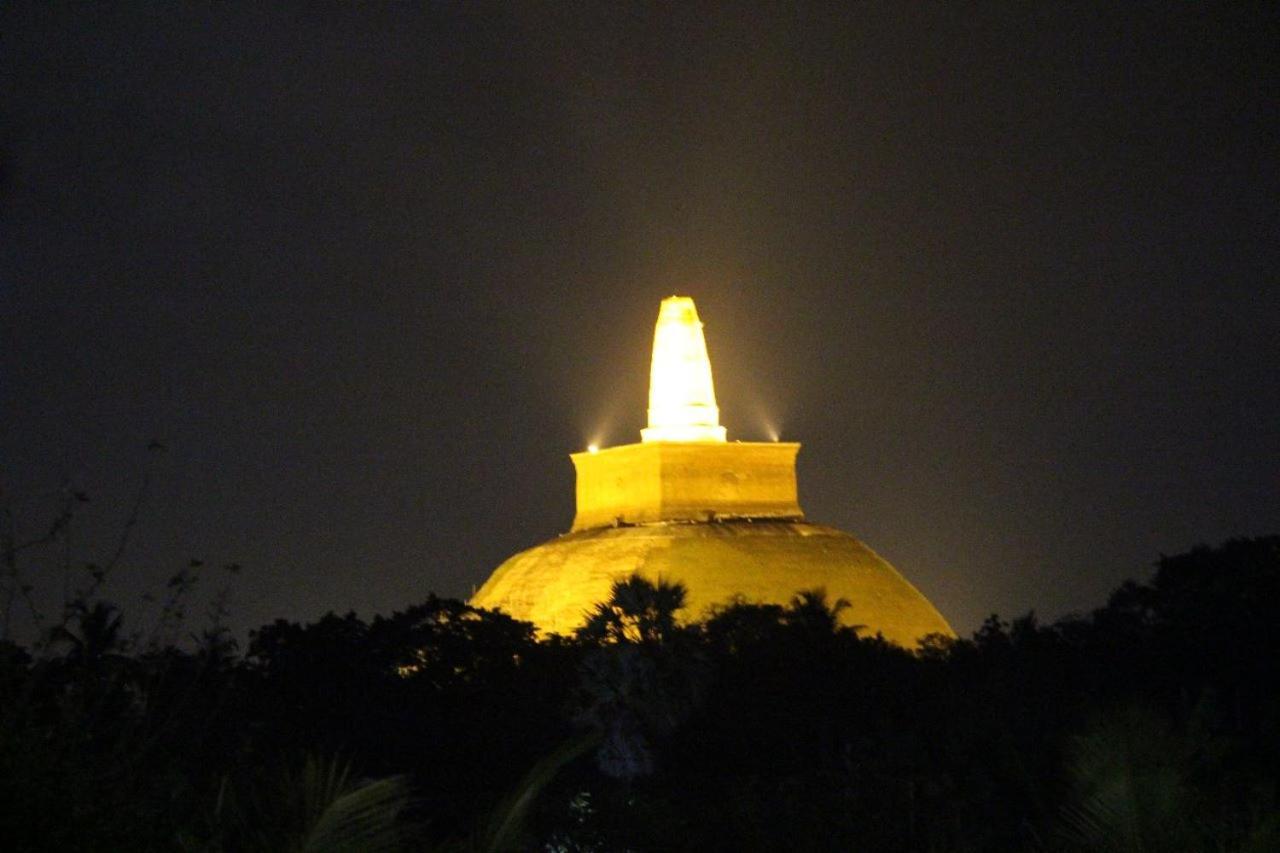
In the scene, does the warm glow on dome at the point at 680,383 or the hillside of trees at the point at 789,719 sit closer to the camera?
the hillside of trees at the point at 789,719

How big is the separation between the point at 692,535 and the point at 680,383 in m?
3.14

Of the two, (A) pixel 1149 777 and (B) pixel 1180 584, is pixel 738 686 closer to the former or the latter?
(B) pixel 1180 584

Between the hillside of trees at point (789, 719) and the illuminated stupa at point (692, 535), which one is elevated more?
the illuminated stupa at point (692, 535)

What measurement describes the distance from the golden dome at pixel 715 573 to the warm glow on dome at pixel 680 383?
1.91 m

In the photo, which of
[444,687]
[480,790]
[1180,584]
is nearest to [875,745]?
[480,790]

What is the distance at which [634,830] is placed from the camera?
23859mm

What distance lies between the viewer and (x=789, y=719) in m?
30.4

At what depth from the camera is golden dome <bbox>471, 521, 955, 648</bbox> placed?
1652 inches

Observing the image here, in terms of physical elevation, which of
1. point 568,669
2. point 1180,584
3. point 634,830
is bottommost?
point 634,830

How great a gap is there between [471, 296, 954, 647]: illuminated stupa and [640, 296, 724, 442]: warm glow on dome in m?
0.02

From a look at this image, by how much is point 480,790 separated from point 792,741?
163 inches

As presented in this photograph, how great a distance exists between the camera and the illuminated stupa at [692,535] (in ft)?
139

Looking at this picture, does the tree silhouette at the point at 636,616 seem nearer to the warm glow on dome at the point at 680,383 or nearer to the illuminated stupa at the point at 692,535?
the illuminated stupa at the point at 692,535

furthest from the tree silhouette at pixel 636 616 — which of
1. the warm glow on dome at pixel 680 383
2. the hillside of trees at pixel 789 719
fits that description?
the warm glow on dome at pixel 680 383
